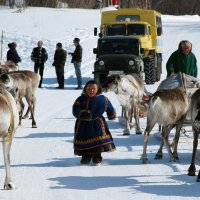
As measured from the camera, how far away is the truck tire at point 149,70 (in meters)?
23.8

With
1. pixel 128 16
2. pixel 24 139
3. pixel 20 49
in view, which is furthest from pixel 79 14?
pixel 24 139

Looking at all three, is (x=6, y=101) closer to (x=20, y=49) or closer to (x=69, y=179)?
(x=69, y=179)

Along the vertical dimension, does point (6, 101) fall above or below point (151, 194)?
above

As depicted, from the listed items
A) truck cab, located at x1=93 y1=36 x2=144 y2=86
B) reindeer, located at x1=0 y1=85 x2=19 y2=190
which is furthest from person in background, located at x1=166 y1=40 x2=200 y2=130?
truck cab, located at x1=93 y1=36 x2=144 y2=86

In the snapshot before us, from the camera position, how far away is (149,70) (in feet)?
78.5

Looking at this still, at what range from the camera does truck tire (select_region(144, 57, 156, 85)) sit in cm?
2383

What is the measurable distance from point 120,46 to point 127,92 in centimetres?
1055

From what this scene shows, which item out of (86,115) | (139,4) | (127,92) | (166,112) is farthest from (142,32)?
(139,4)

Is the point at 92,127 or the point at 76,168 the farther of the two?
the point at 92,127

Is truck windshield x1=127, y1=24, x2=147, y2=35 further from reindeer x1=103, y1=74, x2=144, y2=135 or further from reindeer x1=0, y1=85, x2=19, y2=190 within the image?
reindeer x1=0, y1=85, x2=19, y2=190

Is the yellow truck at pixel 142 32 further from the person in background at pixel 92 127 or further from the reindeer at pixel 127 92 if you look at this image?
the person in background at pixel 92 127

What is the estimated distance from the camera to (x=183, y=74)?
11359mm

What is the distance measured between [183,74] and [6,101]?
4.32m

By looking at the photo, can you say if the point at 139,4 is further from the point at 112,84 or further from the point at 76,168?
the point at 76,168
